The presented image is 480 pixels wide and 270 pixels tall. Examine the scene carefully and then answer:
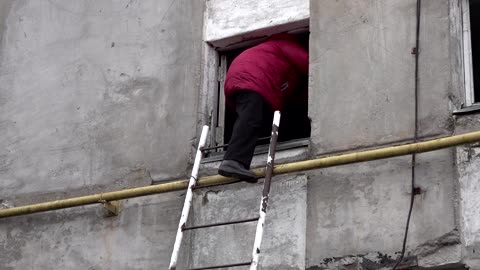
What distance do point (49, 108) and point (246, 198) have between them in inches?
83.5

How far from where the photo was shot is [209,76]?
8273 mm

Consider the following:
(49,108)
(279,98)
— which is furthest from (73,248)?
(279,98)

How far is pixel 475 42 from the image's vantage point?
7.44 metres

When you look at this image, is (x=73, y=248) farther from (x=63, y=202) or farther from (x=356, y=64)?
(x=356, y=64)

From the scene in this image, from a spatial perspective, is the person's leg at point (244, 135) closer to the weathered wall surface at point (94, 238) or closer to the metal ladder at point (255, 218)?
the metal ladder at point (255, 218)

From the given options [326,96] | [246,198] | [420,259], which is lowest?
[420,259]

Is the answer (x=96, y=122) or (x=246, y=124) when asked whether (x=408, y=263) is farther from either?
(x=96, y=122)

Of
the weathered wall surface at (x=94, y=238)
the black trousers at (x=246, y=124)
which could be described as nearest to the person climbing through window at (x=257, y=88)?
the black trousers at (x=246, y=124)

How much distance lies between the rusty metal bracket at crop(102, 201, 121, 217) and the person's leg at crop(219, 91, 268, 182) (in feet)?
3.84

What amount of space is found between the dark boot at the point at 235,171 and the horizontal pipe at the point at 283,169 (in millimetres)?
57

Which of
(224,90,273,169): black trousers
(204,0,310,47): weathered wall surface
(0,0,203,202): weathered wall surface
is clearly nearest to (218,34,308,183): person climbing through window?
(224,90,273,169): black trousers

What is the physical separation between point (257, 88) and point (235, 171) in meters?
0.69

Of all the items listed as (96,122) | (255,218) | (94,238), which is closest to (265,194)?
(255,218)

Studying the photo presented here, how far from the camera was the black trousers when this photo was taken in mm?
7262
